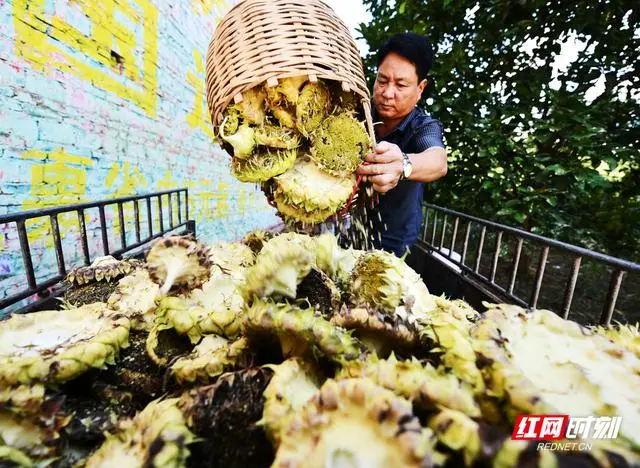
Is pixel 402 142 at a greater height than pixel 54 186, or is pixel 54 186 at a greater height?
pixel 402 142

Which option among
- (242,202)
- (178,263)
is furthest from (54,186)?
(242,202)

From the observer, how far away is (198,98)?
5465mm

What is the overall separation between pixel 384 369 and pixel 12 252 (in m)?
2.81

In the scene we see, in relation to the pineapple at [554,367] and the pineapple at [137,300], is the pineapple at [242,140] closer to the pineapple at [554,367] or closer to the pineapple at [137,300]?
the pineapple at [137,300]

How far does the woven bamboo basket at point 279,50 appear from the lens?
4.79ft

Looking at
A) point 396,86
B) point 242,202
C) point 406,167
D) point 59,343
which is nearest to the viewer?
point 59,343

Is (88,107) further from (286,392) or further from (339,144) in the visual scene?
(286,392)

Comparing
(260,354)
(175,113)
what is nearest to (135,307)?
(260,354)

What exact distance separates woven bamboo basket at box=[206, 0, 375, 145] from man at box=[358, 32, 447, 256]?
0.21 m

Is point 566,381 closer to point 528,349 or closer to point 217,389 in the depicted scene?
point 528,349

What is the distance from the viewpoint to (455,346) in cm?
74

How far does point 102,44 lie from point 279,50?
2632mm

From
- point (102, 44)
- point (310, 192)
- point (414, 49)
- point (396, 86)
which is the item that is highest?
point (102, 44)

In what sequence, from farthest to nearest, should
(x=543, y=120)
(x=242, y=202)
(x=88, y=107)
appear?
(x=242, y=202), (x=543, y=120), (x=88, y=107)
